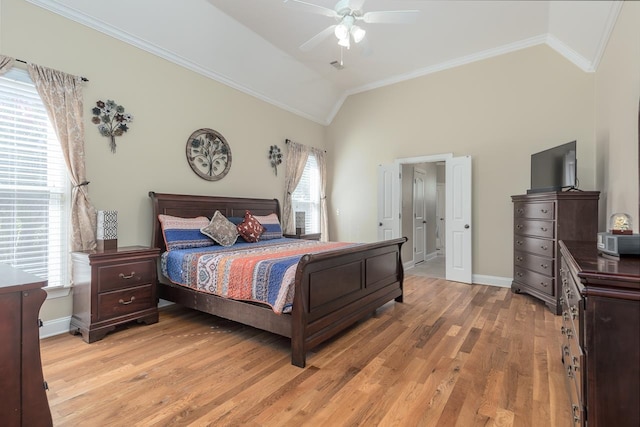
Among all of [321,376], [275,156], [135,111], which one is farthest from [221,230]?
[321,376]

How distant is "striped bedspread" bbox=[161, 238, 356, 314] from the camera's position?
2465 millimetres

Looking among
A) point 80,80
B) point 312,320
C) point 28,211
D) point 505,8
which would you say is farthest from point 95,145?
point 505,8

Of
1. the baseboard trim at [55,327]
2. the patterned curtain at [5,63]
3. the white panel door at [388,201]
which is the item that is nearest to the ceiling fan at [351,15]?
the patterned curtain at [5,63]

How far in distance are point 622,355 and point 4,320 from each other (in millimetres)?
2353

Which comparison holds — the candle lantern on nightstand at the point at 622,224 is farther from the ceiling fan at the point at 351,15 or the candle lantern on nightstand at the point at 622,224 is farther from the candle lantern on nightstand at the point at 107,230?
the candle lantern on nightstand at the point at 107,230

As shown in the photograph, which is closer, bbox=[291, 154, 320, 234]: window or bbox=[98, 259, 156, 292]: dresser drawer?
bbox=[98, 259, 156, 292]: dresser drawer

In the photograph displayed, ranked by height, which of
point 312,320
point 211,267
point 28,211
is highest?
point 28,211

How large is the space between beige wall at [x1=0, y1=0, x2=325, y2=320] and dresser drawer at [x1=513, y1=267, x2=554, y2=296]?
13.4 ft

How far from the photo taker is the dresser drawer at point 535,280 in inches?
144

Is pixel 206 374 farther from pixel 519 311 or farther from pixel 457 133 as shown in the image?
pixel 457 133

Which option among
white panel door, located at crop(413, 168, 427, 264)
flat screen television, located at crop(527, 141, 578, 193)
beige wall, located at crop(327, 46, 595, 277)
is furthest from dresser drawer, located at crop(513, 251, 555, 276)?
white panel door, located at crop(413, 168, 427, 264)

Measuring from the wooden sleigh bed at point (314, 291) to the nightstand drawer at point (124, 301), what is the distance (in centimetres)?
27

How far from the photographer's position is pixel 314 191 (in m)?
6.43

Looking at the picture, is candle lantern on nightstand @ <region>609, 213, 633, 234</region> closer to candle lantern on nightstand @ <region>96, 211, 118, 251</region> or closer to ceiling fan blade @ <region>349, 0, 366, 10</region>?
ceiling fan blade @ <region>349, 0, 366, 10</region>
